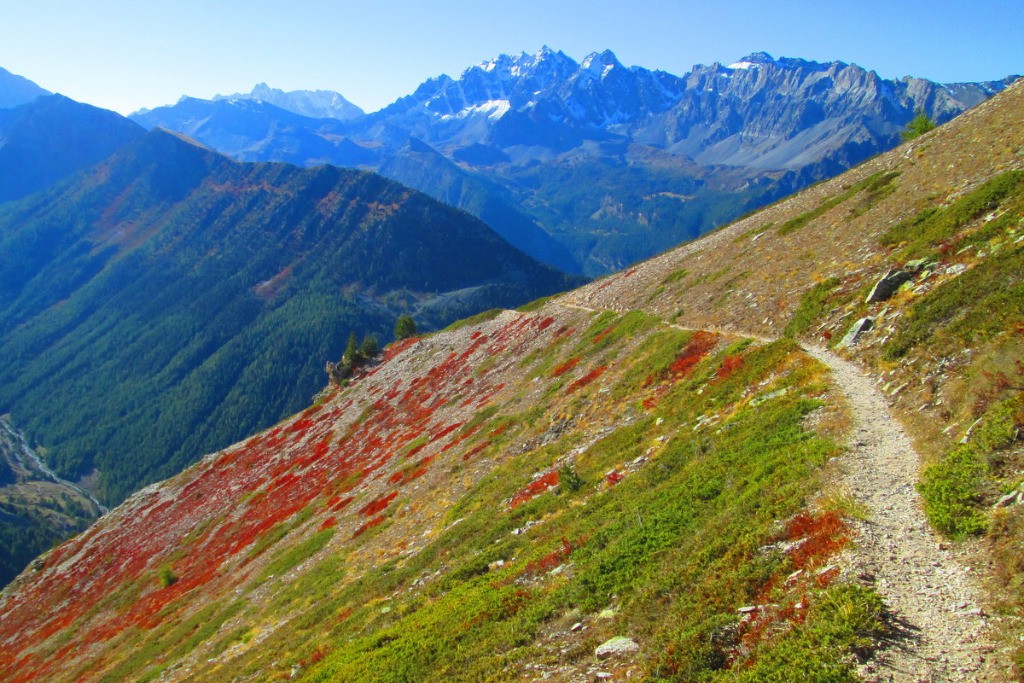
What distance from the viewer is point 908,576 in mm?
11125

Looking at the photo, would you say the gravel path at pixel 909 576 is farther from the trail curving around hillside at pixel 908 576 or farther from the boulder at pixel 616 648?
the boulder at pixel 616 648

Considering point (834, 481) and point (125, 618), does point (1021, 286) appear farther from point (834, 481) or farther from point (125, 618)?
point (125, 618)

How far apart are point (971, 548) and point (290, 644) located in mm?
26026

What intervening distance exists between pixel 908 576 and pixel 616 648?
6139mm

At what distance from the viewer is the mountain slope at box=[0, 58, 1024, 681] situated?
11.8m

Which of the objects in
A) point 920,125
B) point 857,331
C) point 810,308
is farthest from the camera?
point 920,125

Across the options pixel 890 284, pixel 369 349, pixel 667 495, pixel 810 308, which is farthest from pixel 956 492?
pixel 369 349

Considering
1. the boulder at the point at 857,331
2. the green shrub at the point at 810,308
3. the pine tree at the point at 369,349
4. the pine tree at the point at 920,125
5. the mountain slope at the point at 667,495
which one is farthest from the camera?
the pine tree at the point at 369,349

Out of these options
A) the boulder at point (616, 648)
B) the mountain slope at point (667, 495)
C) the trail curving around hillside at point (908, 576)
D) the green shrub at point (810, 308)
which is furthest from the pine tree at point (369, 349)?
the boulder at point (616, 648)

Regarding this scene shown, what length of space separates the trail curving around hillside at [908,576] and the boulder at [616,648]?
4.61m

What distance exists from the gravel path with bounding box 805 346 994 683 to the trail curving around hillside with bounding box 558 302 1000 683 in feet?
0.05

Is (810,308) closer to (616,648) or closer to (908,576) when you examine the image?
(908,576)

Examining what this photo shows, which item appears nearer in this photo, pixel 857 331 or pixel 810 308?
pixel 857 331

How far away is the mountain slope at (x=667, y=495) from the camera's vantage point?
1182 centimetres
